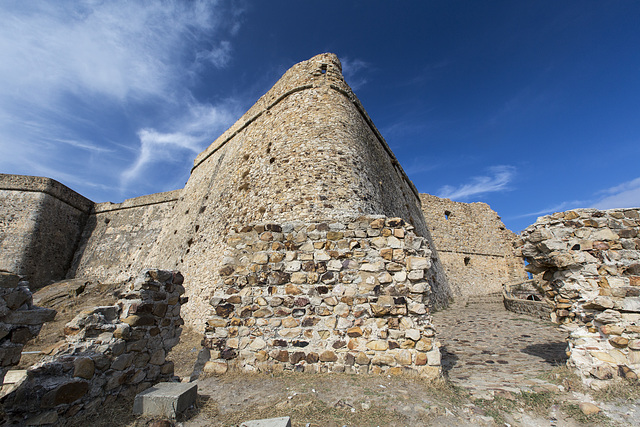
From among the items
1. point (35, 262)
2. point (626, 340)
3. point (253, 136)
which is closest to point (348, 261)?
point (626, 340)

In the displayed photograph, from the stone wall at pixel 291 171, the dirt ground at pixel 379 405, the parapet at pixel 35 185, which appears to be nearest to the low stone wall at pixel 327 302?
the dirt ground at pixel 379 405

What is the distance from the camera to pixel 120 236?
20703 millimetres

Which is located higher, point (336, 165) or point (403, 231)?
point (336, 165)

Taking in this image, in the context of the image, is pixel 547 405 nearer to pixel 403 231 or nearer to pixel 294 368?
pixel 403 231

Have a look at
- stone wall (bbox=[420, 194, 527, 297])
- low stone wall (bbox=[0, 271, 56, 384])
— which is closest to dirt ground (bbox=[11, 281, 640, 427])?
low stone wall (bbox=[0, 271, 56, 384])

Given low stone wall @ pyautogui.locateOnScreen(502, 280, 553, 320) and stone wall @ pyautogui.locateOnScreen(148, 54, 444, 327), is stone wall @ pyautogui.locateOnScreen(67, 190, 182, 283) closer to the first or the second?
stone wall @ pyautogui.locateOnScreen(148, 54, 444, 327)

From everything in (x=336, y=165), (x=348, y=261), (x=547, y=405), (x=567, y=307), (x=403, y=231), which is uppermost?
(x=336, y=165)

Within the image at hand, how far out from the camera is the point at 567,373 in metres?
4.24

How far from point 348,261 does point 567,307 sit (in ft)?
12.4

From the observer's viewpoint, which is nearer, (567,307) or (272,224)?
(567,307)

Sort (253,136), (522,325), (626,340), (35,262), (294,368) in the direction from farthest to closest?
(35,262) → (253,136) → (522,325) → (294,368) → (626,340)

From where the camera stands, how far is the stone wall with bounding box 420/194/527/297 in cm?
2216

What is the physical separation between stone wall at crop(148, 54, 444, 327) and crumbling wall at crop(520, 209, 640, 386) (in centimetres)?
489

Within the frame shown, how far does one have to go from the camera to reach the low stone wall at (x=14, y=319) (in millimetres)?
2633
